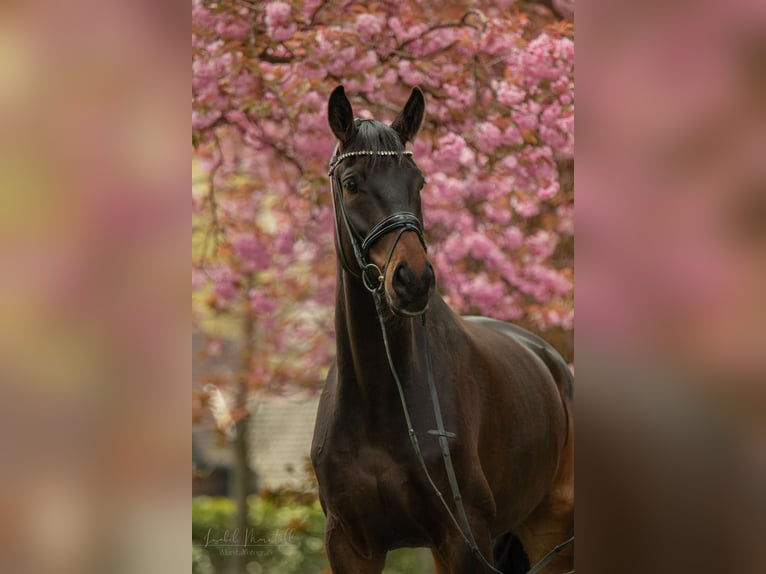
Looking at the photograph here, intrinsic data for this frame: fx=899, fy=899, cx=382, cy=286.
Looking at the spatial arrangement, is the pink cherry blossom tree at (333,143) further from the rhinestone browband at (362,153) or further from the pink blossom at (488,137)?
the rhinestone browband at (362,153)

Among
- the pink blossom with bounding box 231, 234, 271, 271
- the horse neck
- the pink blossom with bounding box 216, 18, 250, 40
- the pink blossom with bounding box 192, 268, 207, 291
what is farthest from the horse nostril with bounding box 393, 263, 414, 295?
the pink blossom with bounding box 192, 268, 207, 291

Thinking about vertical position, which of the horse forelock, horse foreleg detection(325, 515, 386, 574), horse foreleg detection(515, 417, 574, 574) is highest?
the horse forelock

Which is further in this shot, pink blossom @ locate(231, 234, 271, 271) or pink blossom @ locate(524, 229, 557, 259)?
pink blossom @ locate(231, 234, 271, 271)

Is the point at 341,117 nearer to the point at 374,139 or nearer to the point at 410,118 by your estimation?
the point at 374,139

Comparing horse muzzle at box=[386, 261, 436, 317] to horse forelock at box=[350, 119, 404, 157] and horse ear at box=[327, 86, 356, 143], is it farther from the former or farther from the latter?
horse ear at box=[327, 86, 356, 143]

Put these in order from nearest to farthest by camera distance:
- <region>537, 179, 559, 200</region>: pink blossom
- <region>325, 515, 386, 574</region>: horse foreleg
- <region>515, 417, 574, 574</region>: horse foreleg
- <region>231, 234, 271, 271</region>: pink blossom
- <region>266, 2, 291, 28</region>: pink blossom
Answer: <region>325, 515, 386, 574</region>: horse foreleg < <region>515, 417, 574, 574</region>: horse foreleg < <region>266, 2, 291, 28</region>: pink blossom < <region>537, 179, 559, 200</region>: pink blossom < <region>231, 234, 271, 271</region>: pink blossom

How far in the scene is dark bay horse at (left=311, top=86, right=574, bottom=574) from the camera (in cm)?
279

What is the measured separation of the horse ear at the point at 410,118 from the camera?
119 inches

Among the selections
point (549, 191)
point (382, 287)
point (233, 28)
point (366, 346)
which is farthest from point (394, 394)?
point (233, 28)

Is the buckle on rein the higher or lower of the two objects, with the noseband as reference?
lower

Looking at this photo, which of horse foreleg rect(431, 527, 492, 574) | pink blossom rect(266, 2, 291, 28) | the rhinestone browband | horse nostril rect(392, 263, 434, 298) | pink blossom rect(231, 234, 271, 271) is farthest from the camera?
pink blossom rect(231, 234, 271, 271)
